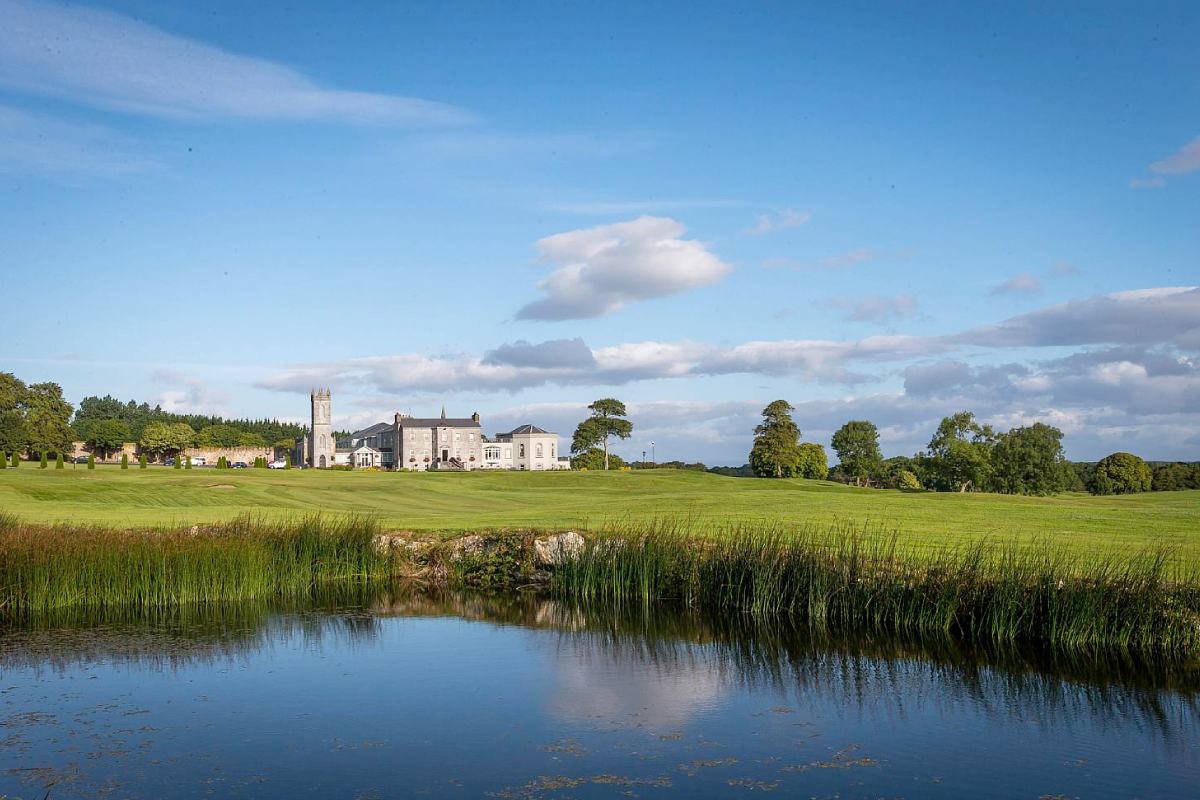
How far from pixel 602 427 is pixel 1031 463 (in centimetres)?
3625

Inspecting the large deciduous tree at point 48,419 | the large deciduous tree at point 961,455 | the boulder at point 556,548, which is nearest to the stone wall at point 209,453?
the large deciduous tree at point 48,419

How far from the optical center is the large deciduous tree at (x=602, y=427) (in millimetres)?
77812

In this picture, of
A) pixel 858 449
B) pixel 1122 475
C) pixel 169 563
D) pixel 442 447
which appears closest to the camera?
pixel 169 563

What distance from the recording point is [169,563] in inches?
535

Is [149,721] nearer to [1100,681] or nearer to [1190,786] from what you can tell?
[1190,786]

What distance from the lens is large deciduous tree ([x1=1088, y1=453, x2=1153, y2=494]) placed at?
57219 millimetres

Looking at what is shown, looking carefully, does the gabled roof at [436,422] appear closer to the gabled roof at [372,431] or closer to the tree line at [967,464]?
the gabled roof at [372,431]

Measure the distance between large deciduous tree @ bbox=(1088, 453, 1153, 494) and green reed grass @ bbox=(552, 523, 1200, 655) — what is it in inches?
1963

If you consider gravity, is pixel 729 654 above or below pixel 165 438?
below

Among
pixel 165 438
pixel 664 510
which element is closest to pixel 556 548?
pixel 664 510

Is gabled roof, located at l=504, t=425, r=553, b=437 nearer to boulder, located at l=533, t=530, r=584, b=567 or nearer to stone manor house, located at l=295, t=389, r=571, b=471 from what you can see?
stone manor house, located at l=295, t=389, r=571, b=471

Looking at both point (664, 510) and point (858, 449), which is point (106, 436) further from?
point (664, 510)

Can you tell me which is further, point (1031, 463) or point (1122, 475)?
point (1122, 475)

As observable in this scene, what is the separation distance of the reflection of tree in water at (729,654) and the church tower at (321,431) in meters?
78.3
